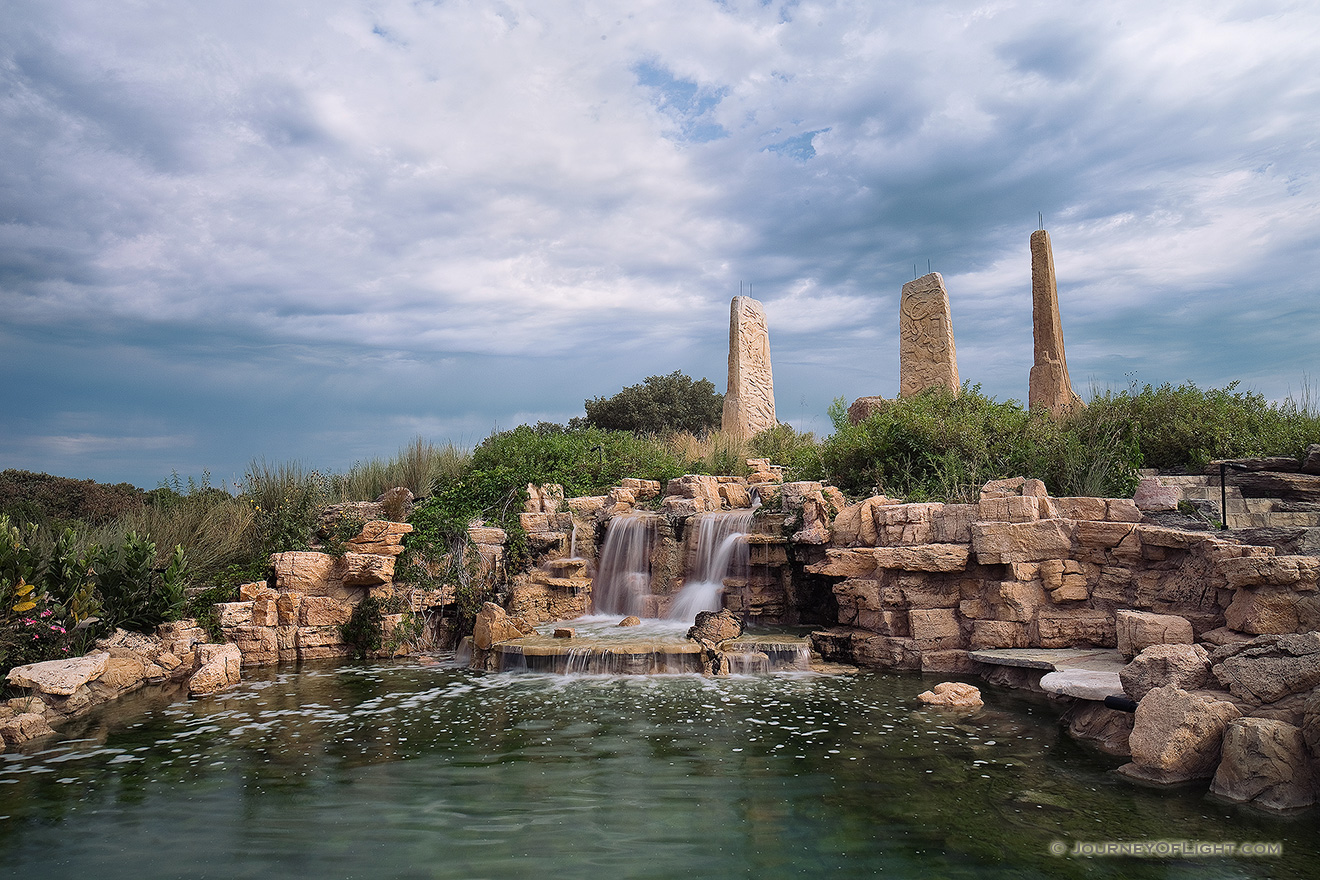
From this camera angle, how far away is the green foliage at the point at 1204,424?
10844 mm

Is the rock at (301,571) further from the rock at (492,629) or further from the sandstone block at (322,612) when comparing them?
the rock at (492,629)

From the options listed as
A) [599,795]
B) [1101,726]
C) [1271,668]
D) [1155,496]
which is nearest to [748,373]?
[1155,496]

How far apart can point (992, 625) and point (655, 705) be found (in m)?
3.75

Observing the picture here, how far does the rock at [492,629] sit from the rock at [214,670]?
2571 mm

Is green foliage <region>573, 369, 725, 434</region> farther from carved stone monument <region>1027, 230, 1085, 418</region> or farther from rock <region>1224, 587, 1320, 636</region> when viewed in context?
rock <region>1224, 587, 1320, 636</region>

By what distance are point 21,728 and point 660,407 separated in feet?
76.9

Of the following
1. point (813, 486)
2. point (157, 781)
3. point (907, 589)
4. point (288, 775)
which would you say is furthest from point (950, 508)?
point (157, 781)

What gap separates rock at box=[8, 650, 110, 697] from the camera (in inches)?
269

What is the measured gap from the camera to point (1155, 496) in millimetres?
8562

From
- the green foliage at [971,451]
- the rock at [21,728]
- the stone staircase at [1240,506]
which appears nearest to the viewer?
the rock at [21,728]

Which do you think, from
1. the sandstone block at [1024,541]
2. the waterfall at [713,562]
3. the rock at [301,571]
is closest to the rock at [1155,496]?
the sandstone block at [1024,541]

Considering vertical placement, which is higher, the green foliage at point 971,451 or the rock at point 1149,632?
the green foliage at point 971,451

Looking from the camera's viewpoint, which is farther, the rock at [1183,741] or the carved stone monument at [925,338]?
the carved stone monument at [925,338]

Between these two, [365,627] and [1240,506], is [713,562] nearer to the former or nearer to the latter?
[365,627]
